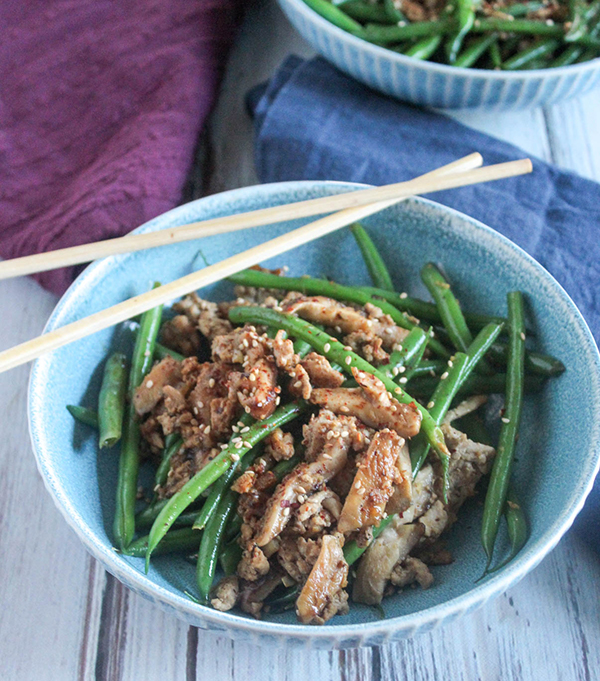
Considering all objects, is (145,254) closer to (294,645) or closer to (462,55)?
(294,645)

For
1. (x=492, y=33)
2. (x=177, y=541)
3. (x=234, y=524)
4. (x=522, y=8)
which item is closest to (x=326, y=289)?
(x=234, y=524)

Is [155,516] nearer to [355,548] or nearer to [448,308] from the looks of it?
[355,548]

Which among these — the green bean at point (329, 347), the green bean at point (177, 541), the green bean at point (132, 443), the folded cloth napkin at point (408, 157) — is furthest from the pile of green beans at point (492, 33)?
the green bean at point (177, 541)

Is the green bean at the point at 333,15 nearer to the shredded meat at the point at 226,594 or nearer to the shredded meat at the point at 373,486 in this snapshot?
the shredded meat at the point at 373,486

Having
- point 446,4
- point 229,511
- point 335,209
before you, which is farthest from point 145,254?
point 446,4

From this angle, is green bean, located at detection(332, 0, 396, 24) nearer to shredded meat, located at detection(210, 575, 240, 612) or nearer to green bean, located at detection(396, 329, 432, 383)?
green bean, located at detection(396, 329, 432, 383)

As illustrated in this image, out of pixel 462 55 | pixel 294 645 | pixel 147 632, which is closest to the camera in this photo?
pixel 294 645
